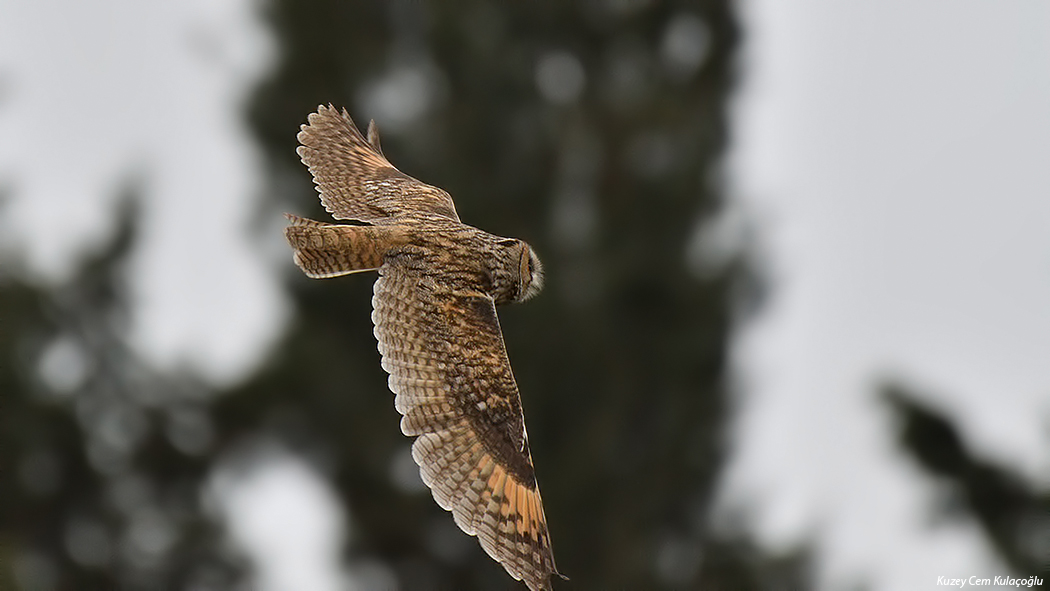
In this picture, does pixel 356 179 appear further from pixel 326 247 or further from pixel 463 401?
pixel 463 401

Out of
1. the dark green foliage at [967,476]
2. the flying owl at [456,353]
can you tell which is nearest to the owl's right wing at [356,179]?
the flying owl at [456,353]

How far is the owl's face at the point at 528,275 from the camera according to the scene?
446 cm

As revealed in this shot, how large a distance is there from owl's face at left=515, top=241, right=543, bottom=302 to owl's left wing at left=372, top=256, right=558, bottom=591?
4.5 inches

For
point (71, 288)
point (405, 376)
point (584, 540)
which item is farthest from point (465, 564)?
point (405, 376)

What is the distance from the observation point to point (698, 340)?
17.6 m

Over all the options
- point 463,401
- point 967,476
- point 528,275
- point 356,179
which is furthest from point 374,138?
point 967,476

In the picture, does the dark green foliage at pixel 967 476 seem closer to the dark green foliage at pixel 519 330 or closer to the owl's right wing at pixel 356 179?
the dark green foliage at pixel 519 330

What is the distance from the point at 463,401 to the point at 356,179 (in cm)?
108

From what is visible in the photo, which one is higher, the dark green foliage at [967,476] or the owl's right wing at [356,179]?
the owl's right wing at [356,179]

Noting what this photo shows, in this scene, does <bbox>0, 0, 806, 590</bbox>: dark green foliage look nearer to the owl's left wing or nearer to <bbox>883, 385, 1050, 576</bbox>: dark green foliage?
<bbox>883, 385, 1050, 576</bbox>: dark green foliage

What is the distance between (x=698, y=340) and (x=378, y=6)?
6075 mm

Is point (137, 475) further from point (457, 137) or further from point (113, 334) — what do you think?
point (457, 137)

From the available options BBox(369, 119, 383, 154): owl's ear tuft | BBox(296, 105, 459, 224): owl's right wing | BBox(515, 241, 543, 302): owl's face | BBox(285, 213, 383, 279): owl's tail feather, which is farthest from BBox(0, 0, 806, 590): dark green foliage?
BBox(285, 213, 383, 279): owl's tail feather

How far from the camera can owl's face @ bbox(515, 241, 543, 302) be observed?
14.6 ft
